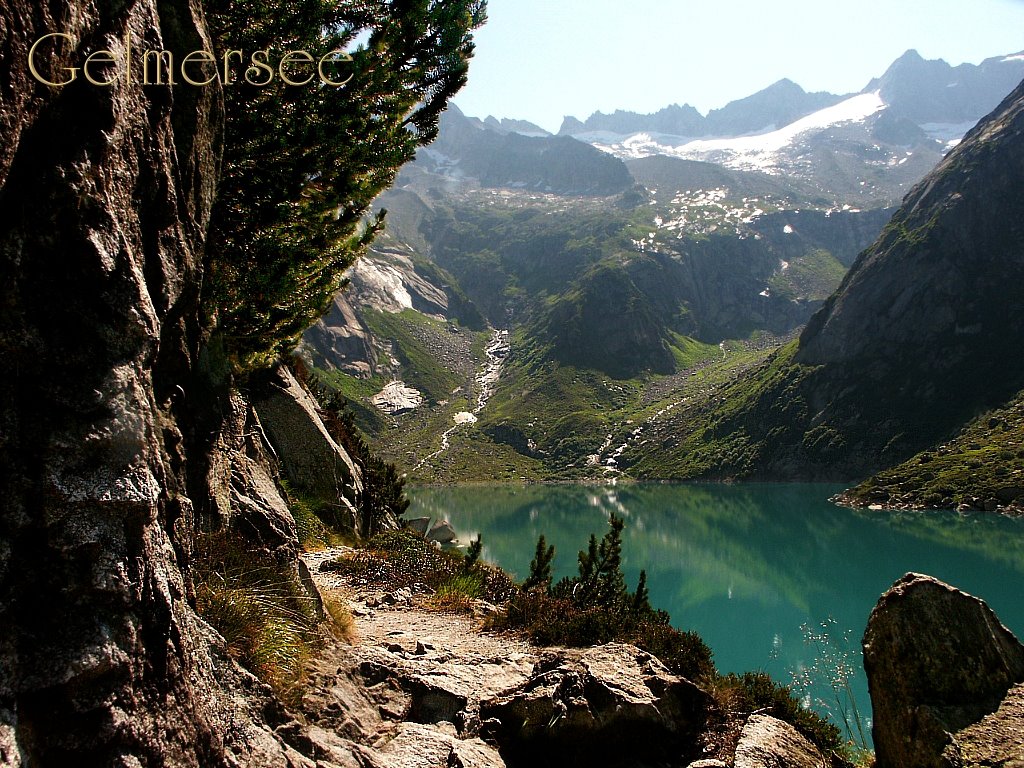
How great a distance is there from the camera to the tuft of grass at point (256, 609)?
16.9ft

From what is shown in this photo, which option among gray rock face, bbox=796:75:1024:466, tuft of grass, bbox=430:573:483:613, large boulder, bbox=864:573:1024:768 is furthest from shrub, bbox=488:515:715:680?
gray rock face, bbox=796:75:1024:466

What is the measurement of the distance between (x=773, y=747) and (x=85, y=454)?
807 cm

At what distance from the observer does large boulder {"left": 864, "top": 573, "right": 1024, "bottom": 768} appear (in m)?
7.72

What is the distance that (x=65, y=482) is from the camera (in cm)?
315

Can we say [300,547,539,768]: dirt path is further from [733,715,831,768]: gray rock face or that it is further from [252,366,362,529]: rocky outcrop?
[252,366,362,529]: rocky outcrop

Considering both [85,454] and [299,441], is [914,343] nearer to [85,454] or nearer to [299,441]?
[299,441]

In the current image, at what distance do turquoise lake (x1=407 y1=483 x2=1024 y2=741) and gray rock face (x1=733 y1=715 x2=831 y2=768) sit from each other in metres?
9.83

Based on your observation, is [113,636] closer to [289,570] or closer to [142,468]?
[142,468]

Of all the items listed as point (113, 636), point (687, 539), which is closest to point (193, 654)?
point (113, 636)

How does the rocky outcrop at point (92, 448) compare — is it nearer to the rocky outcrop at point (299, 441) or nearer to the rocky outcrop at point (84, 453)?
the rocky outcrop at point (84, 453)

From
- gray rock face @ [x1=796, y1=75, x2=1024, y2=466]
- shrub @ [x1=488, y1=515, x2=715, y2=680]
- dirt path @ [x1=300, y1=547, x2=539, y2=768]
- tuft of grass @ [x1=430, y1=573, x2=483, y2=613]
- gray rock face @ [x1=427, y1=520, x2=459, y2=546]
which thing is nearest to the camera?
dirt path @ [x1=300, y1=547, x2=539, y2=768]

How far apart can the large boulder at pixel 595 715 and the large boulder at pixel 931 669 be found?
2.52 meters

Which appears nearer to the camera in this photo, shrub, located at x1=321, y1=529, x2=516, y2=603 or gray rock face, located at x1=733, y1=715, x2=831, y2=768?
gray rock face, located at x1=733, y1=715, x2=831, y2=768

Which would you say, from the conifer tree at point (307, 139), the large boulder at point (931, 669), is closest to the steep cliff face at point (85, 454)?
the conifer tree at point (307, 139)
